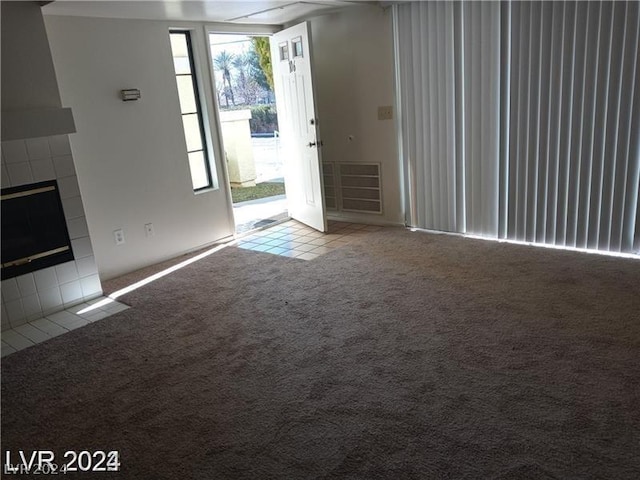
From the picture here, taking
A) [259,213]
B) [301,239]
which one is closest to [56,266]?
[301,239]

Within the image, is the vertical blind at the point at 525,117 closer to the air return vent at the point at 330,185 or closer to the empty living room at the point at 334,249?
the empty living room at the point at 334,249

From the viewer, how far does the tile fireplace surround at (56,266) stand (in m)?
3.46

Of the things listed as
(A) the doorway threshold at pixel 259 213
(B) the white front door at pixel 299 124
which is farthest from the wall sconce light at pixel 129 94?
(A) the doorway threshold at pixel 259 213

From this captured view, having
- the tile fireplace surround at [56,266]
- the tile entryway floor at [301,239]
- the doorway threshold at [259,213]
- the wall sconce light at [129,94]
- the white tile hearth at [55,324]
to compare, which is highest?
the wall sconce light at [129,94]

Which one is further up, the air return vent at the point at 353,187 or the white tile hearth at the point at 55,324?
the air return vent at the point at 353,187

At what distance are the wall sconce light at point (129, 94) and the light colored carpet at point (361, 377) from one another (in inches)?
62.2

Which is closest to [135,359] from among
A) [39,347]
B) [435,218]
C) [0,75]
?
[39,347]

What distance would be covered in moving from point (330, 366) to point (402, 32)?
10.7 ft

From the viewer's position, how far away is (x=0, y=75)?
10.8 feet

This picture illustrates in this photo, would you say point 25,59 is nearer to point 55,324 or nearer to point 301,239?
point 55,324

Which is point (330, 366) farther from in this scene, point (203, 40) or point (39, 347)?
point (203, 40)

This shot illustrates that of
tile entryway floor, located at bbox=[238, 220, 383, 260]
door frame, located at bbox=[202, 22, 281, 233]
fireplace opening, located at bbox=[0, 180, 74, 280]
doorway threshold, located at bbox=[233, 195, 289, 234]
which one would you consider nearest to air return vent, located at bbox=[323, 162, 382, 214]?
tile entryway floor, located at bbox=[238, 220, 383, 260]

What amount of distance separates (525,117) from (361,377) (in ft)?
8.65

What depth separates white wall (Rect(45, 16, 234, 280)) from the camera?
3.90 meters
